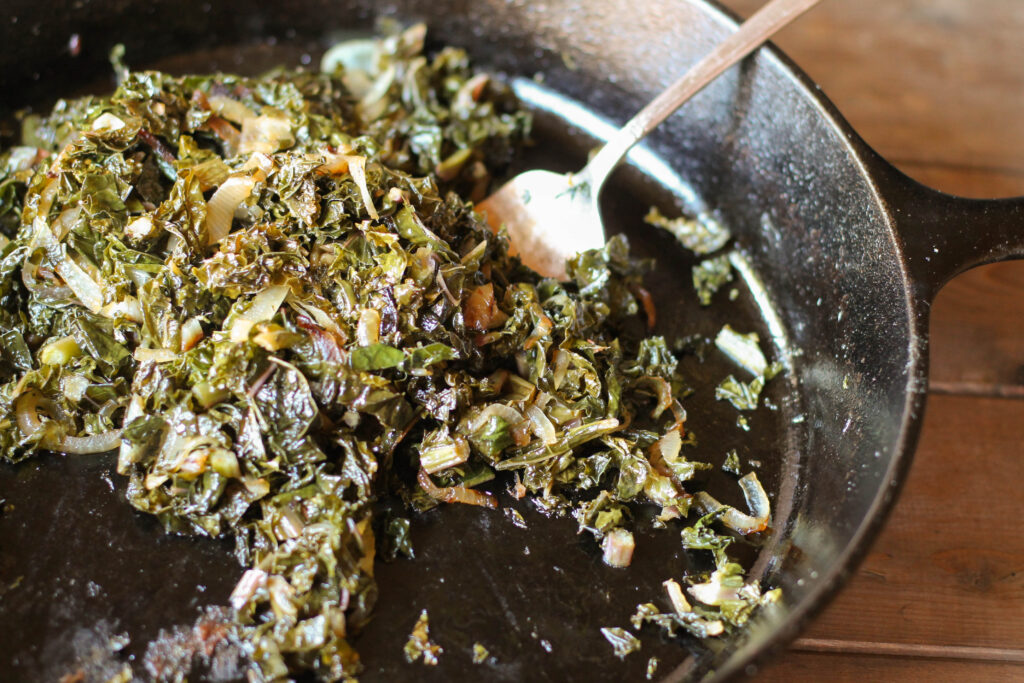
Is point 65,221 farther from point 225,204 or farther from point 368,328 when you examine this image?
point 368,328

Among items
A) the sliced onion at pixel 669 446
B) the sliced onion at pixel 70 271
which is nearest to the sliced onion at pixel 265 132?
the sliced onion at pixel 70 271

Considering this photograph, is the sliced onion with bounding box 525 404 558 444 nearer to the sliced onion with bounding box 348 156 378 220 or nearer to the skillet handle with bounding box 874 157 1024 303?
the sliced onion with bounding box 348 156 378 220

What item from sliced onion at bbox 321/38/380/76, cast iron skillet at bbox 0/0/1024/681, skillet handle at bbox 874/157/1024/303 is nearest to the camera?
cast iron skillet at bbox 0/0/1024/681

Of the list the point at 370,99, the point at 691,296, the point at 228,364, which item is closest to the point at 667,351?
the point at 691,296

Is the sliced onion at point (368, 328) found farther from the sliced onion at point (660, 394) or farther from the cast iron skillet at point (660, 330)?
the sliced onion at point (660, 394)

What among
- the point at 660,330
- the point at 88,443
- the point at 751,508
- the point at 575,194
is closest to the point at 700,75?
the point at 575,194

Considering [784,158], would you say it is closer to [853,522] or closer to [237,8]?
[853,522]

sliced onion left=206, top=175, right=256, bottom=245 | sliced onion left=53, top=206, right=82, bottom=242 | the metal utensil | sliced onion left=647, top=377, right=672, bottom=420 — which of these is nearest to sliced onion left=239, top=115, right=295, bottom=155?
sliced onion left=206, top=175, right=256, bottom=245
